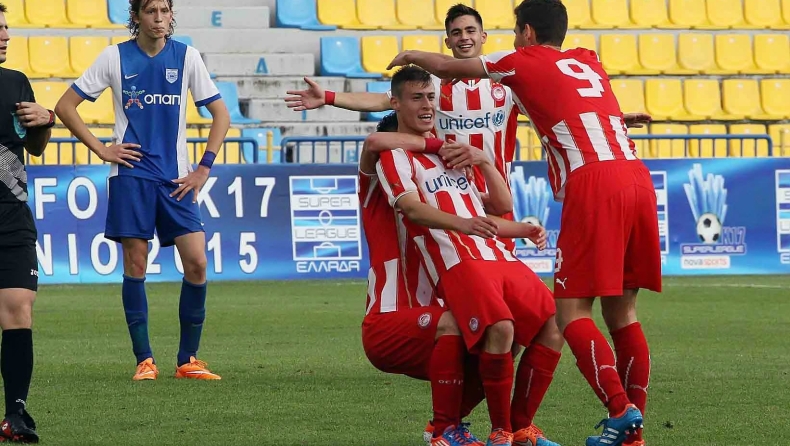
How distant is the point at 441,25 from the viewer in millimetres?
21688

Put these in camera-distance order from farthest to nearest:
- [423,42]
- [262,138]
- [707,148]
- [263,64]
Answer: [423,42]
[263,64]
[262,138]
[707,148]

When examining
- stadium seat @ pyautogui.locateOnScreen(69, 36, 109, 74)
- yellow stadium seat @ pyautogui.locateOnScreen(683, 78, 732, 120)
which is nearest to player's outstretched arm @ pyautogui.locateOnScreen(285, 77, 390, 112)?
stadium seat @ pyautogui.locateOnScreen(69, 36, 109, 74)

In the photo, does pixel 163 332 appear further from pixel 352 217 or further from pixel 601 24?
pixel 601 24

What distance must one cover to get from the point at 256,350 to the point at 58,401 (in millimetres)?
2453

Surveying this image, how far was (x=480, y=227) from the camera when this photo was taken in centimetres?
523

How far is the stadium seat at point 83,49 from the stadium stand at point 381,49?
0.6 inches

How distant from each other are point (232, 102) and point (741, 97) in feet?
26.1

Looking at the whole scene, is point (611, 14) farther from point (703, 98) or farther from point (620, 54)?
point (703, 98)

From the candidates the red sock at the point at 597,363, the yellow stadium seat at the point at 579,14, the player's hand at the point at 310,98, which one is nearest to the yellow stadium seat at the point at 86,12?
the yellow stadium seat at the point at 579,14

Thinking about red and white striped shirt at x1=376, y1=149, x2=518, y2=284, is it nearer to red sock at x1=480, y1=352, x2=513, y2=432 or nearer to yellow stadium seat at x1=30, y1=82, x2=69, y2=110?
red sock at x1=480, y1=352, x2=513, y2=432

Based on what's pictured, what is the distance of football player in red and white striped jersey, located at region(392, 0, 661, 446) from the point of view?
214 inches

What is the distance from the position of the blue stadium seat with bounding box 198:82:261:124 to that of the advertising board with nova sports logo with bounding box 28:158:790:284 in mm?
4461

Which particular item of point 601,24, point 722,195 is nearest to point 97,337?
point 722,195

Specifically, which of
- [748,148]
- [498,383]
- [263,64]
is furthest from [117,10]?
[498,383]
